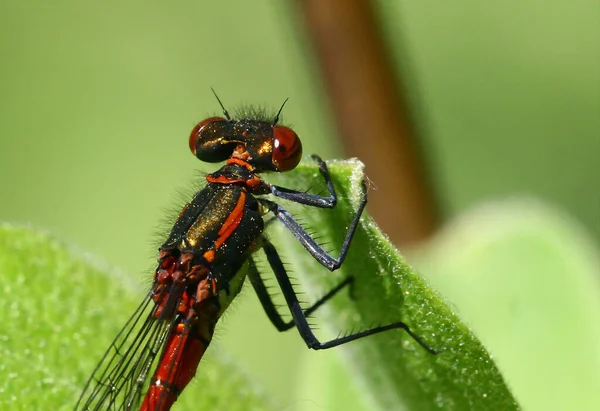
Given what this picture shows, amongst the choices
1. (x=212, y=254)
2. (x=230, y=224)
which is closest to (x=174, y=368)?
(x=212, y=254)

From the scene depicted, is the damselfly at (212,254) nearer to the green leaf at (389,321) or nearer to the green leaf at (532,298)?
the green leaf at (389,321)

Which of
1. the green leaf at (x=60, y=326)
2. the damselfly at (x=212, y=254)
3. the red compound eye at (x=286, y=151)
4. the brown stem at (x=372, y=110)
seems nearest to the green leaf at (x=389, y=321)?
the damselfly at (x=212, y=254)

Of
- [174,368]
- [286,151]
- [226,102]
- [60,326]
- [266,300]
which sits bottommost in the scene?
[226,102]

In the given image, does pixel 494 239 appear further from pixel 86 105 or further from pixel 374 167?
pixel 86 105

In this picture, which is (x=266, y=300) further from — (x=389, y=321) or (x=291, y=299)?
(x=389, y=321)

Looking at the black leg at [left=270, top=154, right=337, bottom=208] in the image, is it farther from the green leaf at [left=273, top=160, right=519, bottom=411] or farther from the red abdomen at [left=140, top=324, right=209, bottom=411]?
the red abdomen at [left=140, top=324, right=209, bottom=411]
